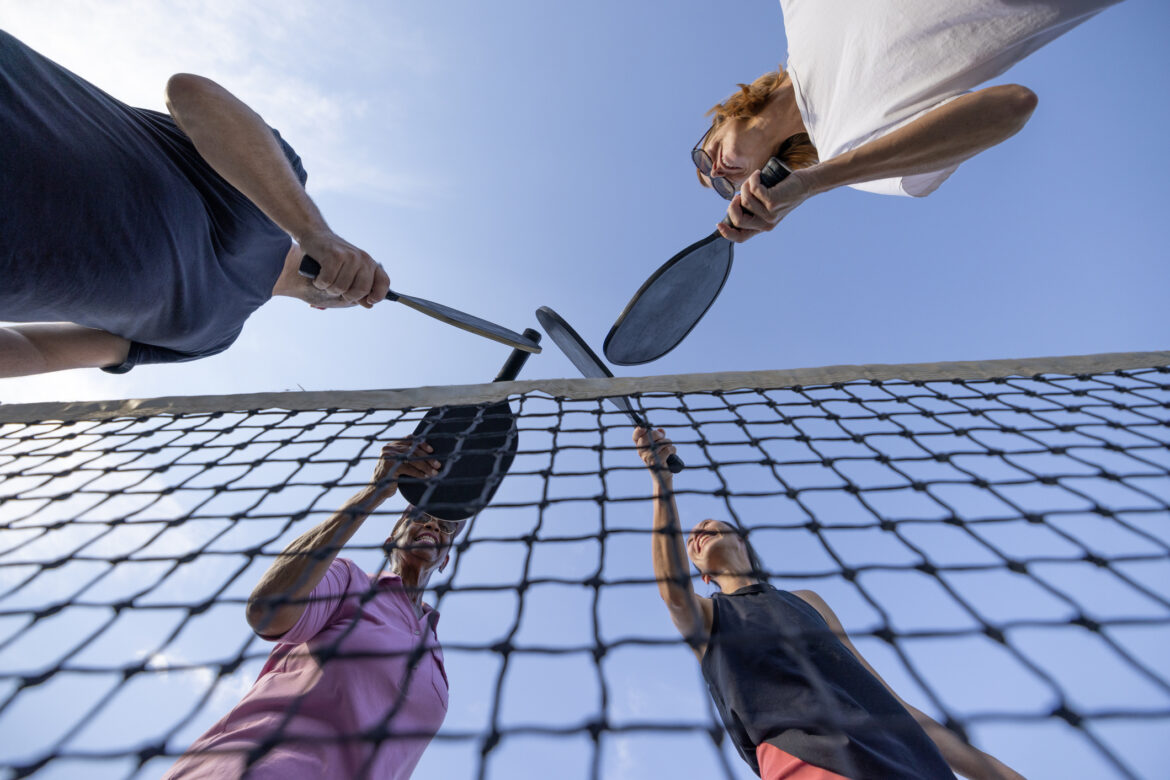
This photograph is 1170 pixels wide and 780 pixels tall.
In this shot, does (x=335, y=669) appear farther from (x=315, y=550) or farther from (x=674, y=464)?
(x=674, y=464)

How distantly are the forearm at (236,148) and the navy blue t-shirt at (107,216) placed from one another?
133mm

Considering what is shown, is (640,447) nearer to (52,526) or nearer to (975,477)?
(975,477)

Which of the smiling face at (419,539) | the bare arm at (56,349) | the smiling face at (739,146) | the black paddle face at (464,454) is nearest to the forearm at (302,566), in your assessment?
the black paddle face at (464,454)

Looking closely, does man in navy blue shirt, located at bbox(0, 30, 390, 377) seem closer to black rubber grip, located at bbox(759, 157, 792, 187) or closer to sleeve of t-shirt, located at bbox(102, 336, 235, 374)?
sleeve of t-shirt, located at bbox(102, 336, 235, 374)

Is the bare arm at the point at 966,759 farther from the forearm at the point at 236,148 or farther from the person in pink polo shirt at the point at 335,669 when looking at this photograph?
the forearm at the point at 236,148

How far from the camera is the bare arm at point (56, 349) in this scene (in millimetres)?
1796

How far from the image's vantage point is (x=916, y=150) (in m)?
1.44

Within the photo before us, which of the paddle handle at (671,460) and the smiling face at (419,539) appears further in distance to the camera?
the smiling face at (419,539)

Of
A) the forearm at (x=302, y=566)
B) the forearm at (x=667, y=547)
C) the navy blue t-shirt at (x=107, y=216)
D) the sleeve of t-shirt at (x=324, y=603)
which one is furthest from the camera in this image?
the forearm at (x=667, y=547)

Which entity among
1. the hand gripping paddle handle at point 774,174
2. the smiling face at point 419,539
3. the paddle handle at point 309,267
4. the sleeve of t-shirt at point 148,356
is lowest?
the smiling face at point 419,539

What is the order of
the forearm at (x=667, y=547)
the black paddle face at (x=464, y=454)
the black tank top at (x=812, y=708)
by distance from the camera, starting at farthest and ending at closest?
1. the black paddle face at (x=464, y=454)
2. the forearm at (x=667, y=547)
3. the black tank top at (x=812, y=708)

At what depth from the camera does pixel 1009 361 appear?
223 cm

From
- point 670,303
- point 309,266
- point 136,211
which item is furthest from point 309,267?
point 670,303

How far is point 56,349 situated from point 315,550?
121 cm
